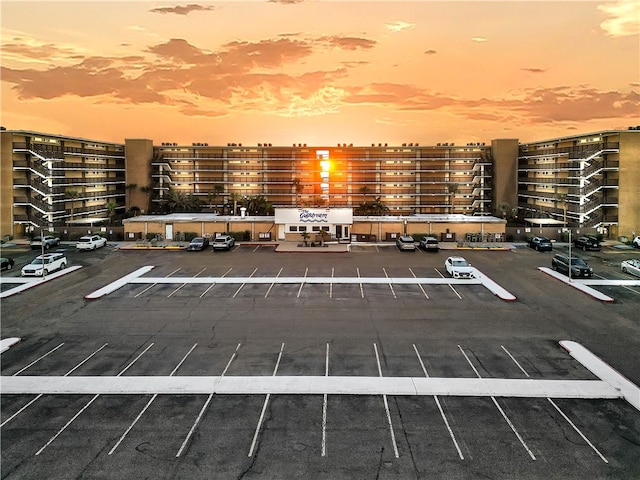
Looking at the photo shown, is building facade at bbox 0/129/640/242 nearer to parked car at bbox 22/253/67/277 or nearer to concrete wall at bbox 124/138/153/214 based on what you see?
concrete wall at bbox 124/138/153/214

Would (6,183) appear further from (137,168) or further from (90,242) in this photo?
(137,168)

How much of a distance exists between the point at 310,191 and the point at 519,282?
180 feet

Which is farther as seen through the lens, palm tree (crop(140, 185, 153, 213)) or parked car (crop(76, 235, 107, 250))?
palm tree (crop(140, 185, 153, 213))

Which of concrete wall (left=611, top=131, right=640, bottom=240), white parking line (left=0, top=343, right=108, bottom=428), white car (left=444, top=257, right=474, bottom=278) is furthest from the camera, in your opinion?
concrete wall (left=611, top=131, right=640, bottom=240)

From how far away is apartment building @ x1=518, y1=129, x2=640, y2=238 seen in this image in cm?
6269

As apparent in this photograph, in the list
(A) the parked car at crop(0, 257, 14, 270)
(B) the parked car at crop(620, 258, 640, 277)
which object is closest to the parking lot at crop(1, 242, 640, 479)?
(B) the parked car at crop(620, 258, 640, 277)

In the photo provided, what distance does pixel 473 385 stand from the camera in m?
A: 19.4

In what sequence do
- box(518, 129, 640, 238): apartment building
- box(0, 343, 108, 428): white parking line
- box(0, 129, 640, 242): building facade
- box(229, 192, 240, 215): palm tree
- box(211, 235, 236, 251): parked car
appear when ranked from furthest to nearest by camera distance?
1. box(229, 192, 240, 215): palm tree
2. box(0, 129, 640, 242): building facade
3. box(518, 129, 640, 238): apartment building
4. box(211, 235, 236, 251): parked car
5. box(0, 343, 108, 428): white parking line

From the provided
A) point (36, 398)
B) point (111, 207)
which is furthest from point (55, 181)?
point (36, 398)

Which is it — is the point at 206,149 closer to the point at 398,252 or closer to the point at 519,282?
the point at 398,252

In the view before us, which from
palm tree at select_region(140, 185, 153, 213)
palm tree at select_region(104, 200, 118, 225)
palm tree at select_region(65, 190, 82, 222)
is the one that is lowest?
palm tree at select_region(104, 200, 118, 225)

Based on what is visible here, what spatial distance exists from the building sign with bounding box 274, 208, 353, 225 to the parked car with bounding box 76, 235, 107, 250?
21.2 meters

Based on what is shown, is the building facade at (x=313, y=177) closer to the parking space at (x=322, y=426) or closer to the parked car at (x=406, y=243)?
the parked car at (x=406, y=243)

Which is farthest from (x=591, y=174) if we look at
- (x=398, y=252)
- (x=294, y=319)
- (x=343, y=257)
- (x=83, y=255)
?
(x=83, y=255)
